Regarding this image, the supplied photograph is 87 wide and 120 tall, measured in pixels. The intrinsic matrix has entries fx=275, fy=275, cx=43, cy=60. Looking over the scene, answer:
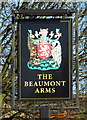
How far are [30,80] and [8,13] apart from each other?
2387 mm

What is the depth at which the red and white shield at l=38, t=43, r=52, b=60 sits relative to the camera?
325 centimetres

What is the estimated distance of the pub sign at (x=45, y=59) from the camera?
3.20m

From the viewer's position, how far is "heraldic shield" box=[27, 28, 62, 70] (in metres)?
3.22

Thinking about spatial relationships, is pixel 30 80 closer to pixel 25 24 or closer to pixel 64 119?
pixel 25 24

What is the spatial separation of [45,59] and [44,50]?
0.11 metres

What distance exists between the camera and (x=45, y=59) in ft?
10.7

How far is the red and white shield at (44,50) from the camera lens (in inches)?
128

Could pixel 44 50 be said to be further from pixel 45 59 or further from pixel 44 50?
pixel 45 59

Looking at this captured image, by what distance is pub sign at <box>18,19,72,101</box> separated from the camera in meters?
3.20

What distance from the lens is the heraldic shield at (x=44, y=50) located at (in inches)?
127

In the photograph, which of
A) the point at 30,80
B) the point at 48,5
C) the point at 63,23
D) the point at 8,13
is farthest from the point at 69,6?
the point at 30,80

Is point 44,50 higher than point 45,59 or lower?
higher

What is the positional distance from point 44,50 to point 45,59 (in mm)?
107

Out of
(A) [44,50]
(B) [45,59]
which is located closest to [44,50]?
(A) [44,50]
